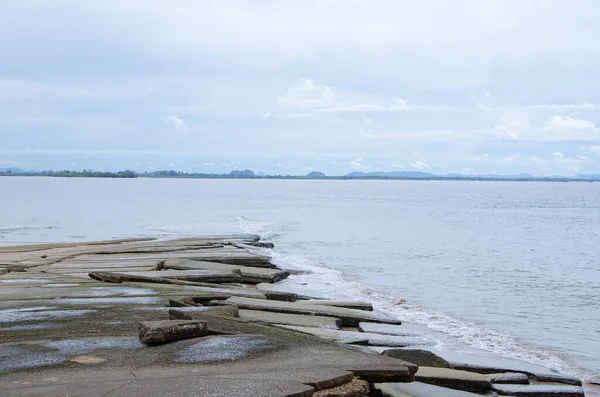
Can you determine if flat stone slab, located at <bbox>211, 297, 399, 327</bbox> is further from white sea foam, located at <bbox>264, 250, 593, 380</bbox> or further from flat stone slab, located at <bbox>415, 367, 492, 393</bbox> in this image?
flat stone slab, located at <bbox>415, 367, 492, 393</bbox>

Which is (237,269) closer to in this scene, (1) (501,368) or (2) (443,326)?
(2) (443,326)

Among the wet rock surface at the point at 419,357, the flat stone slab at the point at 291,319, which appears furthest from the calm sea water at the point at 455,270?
the wet rock surface at the point at 419,357

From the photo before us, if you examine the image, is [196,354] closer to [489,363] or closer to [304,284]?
[489,363]

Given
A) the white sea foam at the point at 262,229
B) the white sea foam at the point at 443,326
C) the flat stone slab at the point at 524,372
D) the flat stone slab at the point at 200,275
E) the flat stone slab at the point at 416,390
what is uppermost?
the flat stone slab at the point at 416,390

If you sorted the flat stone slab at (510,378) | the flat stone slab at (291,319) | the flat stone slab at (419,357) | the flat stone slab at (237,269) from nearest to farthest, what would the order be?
1. the flat stone slab at (419,357)
2. the flat stone slab at (510,378)
3. the flat stone slab at (291,319)
4. the flat stone slab at (237,269)

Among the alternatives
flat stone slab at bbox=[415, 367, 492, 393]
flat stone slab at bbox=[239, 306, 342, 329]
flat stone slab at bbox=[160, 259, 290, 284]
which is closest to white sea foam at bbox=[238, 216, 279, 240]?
flat stone slab at bbox=[160, 259, 290, 284]

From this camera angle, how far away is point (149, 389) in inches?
242

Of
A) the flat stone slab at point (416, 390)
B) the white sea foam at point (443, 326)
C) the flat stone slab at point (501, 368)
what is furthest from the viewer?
the white sea foam at point (443, 326)

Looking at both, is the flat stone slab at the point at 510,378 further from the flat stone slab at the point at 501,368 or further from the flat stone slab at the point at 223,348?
the flat stone slab at the point at 223,348

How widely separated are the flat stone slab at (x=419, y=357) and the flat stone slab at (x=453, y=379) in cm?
30

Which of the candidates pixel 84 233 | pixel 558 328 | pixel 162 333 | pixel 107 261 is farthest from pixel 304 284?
pixel 84 233

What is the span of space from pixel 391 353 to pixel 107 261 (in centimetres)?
1243

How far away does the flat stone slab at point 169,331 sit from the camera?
777 cm

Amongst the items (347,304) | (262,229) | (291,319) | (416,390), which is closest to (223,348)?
(416,390)
